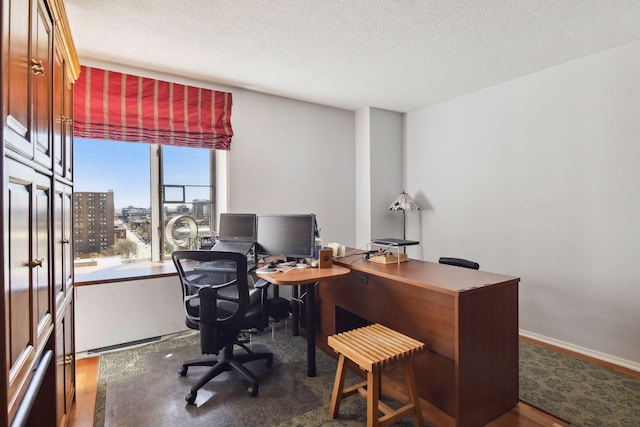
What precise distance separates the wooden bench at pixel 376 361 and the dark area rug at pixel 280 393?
0.46ft

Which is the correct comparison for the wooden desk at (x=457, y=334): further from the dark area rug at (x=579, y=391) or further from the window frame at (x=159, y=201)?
the window frame at (x=159, y=201)

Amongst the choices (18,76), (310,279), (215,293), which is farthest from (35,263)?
(310,279)

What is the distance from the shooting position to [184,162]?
11.1ft

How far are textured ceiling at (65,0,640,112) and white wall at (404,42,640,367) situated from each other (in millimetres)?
271

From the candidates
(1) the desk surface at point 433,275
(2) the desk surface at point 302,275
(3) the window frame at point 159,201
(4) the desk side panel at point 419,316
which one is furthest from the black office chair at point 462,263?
(3) the window frame at point 159,201

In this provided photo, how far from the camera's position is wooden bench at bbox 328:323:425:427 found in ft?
5.52

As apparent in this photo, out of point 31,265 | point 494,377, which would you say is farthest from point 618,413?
point 31,265

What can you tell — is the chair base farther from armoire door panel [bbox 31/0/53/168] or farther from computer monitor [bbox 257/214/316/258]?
armoire door panel [bbox 31/0/53/168]

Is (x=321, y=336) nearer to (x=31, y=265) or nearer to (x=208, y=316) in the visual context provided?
(x=208, y=316)

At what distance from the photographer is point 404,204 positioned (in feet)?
13.0

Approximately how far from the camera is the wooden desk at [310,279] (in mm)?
2117

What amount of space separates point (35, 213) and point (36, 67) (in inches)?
19.5

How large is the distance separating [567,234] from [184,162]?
11.9 ft

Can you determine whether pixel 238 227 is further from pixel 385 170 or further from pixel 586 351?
pixel 586 351
